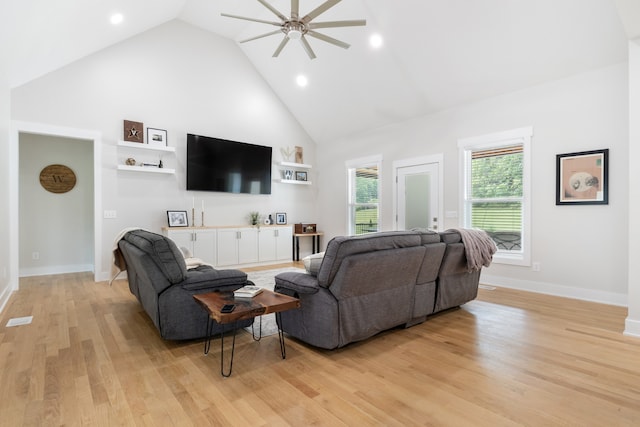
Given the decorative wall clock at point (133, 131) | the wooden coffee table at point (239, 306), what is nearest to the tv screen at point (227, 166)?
the decorative wall clock at point (133, 131)

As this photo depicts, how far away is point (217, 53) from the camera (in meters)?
6.48

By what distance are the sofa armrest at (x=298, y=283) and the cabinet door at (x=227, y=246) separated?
135 inches

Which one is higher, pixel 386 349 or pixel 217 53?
pixel 217 53

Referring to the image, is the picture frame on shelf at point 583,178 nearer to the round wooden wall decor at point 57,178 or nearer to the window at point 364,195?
the window at point 364,195

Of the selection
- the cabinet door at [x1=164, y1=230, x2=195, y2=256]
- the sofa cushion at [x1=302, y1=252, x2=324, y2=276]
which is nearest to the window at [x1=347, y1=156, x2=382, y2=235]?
the cabinet door at [x1=164, y1=230, x2=195, y2=256]

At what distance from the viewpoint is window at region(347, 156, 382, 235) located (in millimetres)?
6871

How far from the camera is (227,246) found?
240 inches

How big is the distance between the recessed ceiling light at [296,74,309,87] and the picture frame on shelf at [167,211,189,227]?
3362mm

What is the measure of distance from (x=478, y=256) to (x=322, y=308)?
6.60 feet

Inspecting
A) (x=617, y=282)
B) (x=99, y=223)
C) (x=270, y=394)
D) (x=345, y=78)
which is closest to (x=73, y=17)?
(x=99, y=223)

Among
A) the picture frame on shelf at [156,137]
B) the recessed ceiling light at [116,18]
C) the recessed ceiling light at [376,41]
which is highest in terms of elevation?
the recessed ceiling light at [116,18]

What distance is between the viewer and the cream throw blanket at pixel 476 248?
351 cm

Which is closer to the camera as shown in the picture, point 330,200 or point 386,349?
point 386,349

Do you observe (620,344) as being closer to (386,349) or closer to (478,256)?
(478,256)
